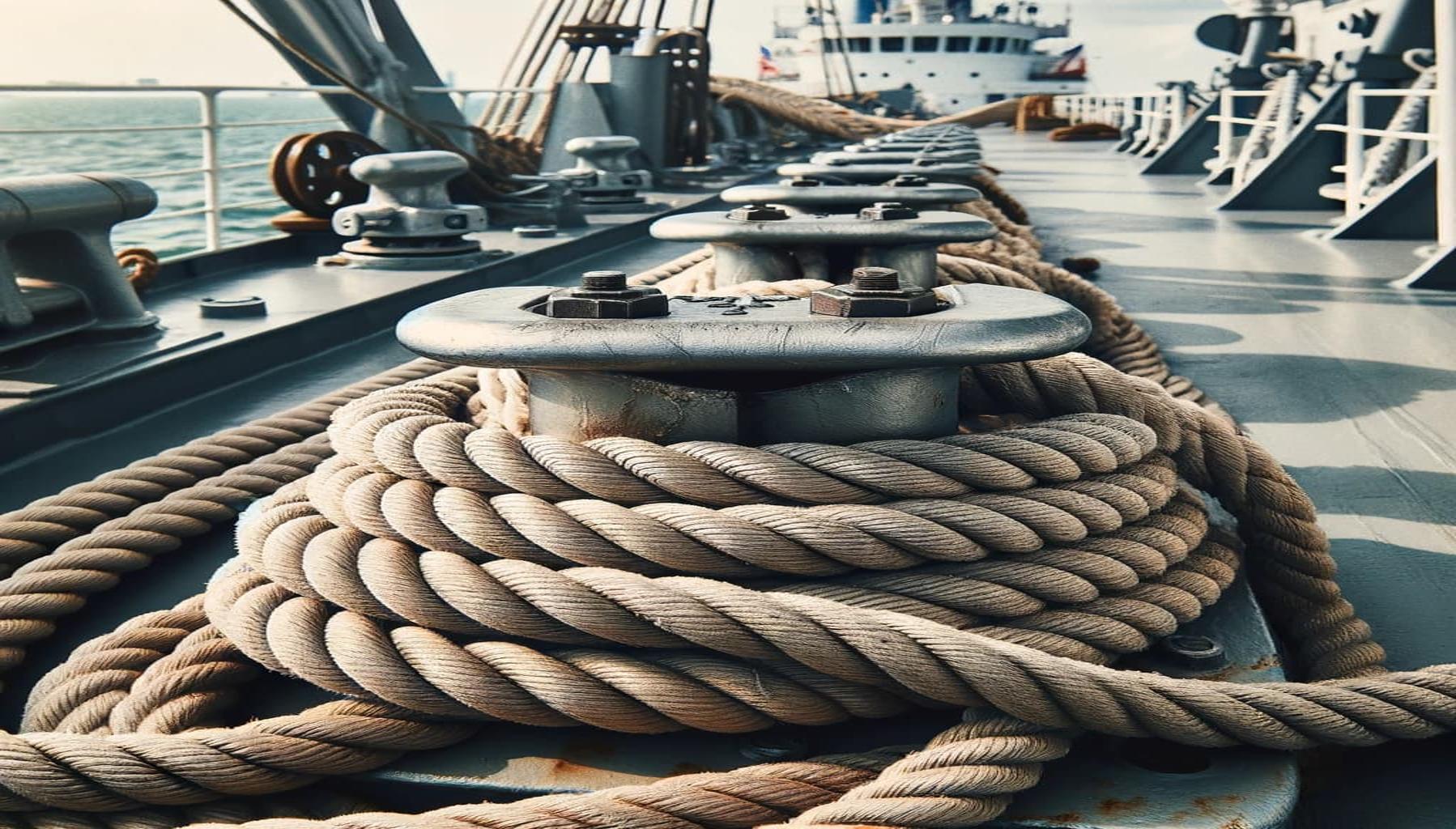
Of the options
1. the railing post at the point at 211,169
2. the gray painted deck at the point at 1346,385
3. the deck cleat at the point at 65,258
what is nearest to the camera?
the gray painted deck at the point at 1346,385

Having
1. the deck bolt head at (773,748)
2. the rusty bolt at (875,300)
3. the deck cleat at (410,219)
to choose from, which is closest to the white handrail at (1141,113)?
the deck cleat at (410,219)

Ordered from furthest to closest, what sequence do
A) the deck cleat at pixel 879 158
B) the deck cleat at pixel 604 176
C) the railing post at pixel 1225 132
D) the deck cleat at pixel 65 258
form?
1. the railing post at pixel 1225 132
2. the deck cleat at pixel 604 176
3. the deck cleat at pixel 879 158
4. the deck cleat at pixel 65 258

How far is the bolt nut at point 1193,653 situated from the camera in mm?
1074

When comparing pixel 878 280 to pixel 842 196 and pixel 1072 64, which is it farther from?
pixel 1072 64

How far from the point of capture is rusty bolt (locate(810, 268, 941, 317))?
3.66ft

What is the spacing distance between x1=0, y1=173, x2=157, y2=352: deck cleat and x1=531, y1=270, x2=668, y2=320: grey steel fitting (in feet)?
4.89

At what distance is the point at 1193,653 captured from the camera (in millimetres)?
1079

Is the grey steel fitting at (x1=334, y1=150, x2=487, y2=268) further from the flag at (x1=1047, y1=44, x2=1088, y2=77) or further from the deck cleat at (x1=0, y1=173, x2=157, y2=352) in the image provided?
the flag at (x1=1047, y1=44, x2=1088, y2=77)

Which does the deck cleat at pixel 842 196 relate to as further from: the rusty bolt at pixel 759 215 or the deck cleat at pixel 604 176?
the deck cleat at pixel 604 176

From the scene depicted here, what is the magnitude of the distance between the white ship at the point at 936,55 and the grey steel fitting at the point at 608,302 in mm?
26890

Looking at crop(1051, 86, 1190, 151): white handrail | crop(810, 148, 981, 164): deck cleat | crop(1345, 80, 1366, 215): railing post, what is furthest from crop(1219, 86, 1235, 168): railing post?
crop(810, 148, 981, 164): deck cleat

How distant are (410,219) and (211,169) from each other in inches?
34.8

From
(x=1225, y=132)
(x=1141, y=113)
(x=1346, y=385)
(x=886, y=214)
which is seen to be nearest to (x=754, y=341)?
(x=886, y=214)

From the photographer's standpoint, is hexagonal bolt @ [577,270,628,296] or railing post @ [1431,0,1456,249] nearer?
hexagonal bolt @ [577,270,628,296]
